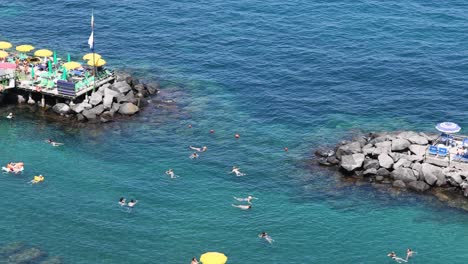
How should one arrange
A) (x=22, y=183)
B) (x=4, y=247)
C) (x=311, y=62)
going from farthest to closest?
(x=311, y=62)
(x=22, y=183)
(x=4, y=247)

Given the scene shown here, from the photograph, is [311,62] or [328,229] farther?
[311,62]

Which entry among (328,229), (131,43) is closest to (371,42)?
(131,43)

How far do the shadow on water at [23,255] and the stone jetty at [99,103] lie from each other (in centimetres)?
2990

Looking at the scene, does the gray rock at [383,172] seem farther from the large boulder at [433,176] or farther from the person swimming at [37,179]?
the person swimming at [37,179]

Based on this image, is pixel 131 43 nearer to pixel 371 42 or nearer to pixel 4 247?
pixel 371 42

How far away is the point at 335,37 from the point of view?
131 metres

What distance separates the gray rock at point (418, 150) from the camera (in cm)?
9056

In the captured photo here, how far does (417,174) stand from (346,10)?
203 feet

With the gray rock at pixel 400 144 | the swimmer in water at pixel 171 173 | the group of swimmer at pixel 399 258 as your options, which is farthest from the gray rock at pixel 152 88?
the group of swimmer at pixel 399 258

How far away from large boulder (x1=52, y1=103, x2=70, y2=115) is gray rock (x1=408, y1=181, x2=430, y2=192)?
158 feet

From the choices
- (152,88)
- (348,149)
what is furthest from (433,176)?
(152,88)

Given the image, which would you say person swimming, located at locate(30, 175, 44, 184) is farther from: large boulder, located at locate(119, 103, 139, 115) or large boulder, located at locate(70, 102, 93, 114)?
large boulder, located at locate(119, 103, 139, 115)

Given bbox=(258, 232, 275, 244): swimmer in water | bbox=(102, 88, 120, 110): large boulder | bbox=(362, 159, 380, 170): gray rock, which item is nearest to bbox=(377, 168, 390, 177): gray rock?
bbox=(362, 159, 380, 170): gray rock

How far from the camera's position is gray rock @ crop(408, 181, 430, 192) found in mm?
86188
